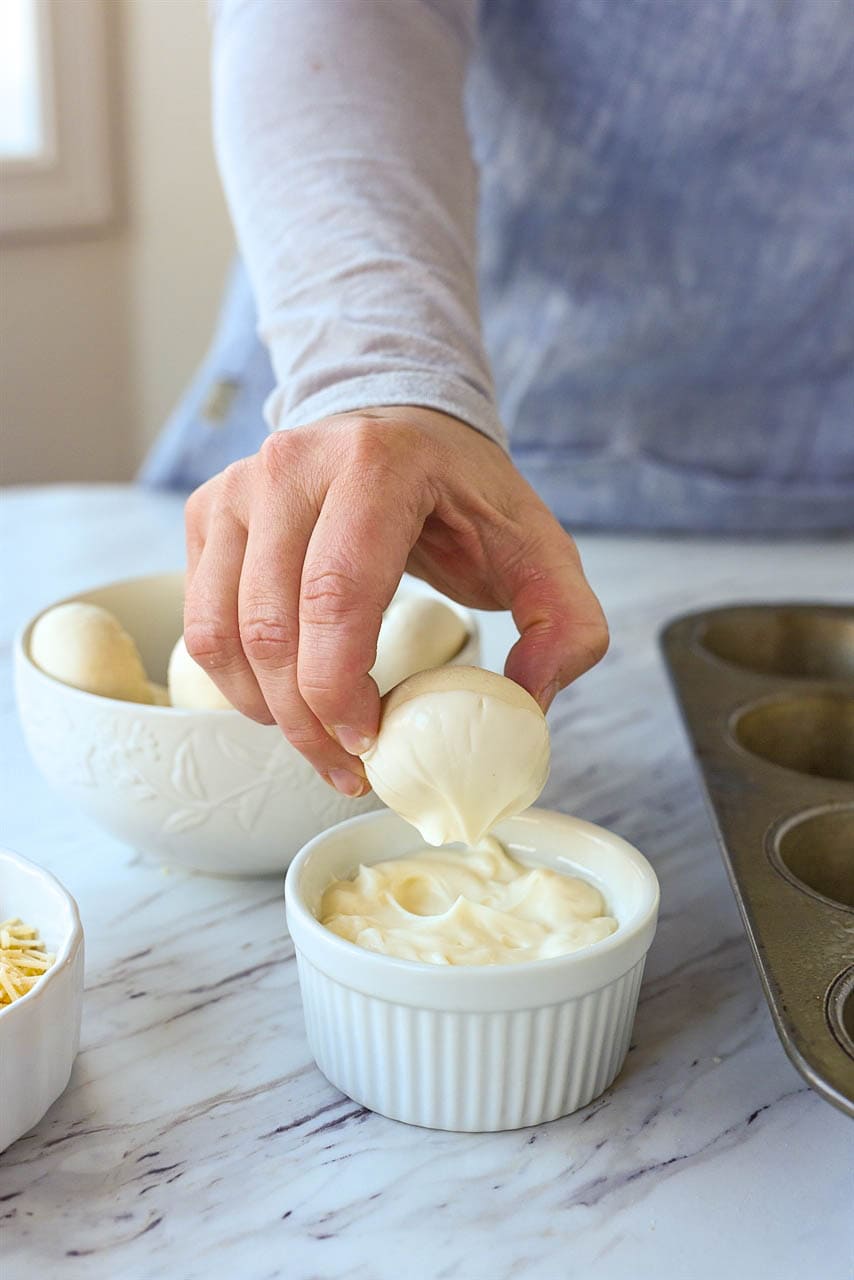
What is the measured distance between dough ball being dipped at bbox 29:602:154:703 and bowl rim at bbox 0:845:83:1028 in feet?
0.47

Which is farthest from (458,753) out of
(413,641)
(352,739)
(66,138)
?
(66,138)

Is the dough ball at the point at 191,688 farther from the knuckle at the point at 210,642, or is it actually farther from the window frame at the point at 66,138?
the window frame at the point at 66,138

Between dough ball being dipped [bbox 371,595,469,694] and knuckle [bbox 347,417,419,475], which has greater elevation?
knuckle [bbox 347,417,419,475]

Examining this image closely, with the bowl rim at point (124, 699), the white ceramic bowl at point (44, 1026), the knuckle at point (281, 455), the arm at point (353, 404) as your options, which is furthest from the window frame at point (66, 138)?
the white ceramic bowl at point (44, 1026)

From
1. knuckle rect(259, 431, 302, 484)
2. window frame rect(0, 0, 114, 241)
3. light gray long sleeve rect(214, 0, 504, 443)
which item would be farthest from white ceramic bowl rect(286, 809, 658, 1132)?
window frame rect(0, 0, 114, 241)

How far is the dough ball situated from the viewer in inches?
Answer: 32.4

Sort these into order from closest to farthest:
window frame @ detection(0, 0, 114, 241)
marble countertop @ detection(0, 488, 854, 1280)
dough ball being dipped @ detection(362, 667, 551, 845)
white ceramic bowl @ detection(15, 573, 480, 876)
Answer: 1. marble countertop @ detection(0, 488, 854, 1280)
2. dough ball being dipped @ detection(362, 667, 551, 845)
3. white ceramic bowl @ detection(15, 573, 480, 876)
4. window frame @ detection(0, 0, 114, 241)

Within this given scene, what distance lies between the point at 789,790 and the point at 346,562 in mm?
361

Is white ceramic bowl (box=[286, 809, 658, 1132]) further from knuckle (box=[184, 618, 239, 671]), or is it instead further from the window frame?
the window frame

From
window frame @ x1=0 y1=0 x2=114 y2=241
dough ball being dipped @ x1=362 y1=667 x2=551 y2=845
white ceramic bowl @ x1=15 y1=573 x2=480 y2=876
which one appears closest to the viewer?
dough ball being dipped @ x1=362 y1=667 x2=551 y2=845

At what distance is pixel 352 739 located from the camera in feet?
2.32

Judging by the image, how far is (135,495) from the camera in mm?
1717

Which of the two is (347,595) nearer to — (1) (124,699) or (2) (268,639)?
(2) (268,639)

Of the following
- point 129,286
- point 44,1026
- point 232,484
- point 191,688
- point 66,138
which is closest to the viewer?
point 44,1026
